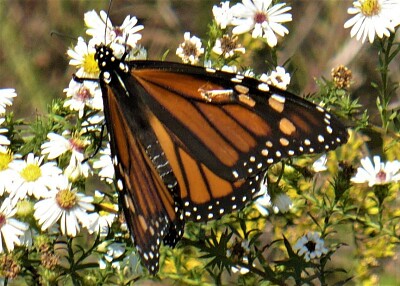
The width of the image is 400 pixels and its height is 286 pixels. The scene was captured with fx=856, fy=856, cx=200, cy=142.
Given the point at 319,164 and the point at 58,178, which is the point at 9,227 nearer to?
the point at 58,178

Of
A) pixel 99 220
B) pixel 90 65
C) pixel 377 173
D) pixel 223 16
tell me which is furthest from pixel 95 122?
pixel 377 173

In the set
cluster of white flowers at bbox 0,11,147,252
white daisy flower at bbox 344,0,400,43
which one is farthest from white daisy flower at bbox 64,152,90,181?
white daisy flower at bbox 344,0,400,43

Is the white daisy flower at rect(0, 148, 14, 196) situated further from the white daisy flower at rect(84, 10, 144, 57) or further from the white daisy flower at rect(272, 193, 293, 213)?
the white daisy flower at rect(272, 193, 293, 213)

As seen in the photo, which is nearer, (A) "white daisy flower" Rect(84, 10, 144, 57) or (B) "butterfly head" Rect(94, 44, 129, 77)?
(B) "butterfly head" Rect(94, 44, 129, 77)

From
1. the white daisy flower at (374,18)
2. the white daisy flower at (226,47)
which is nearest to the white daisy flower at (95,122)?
the white daisy flower at (226,47)

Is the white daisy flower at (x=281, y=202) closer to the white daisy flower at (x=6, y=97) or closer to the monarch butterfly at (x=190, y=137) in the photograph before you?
the monarch butterfly at (x=190, y=137)

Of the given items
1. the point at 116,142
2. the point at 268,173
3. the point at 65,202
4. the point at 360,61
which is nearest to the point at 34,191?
the point at 65,202
